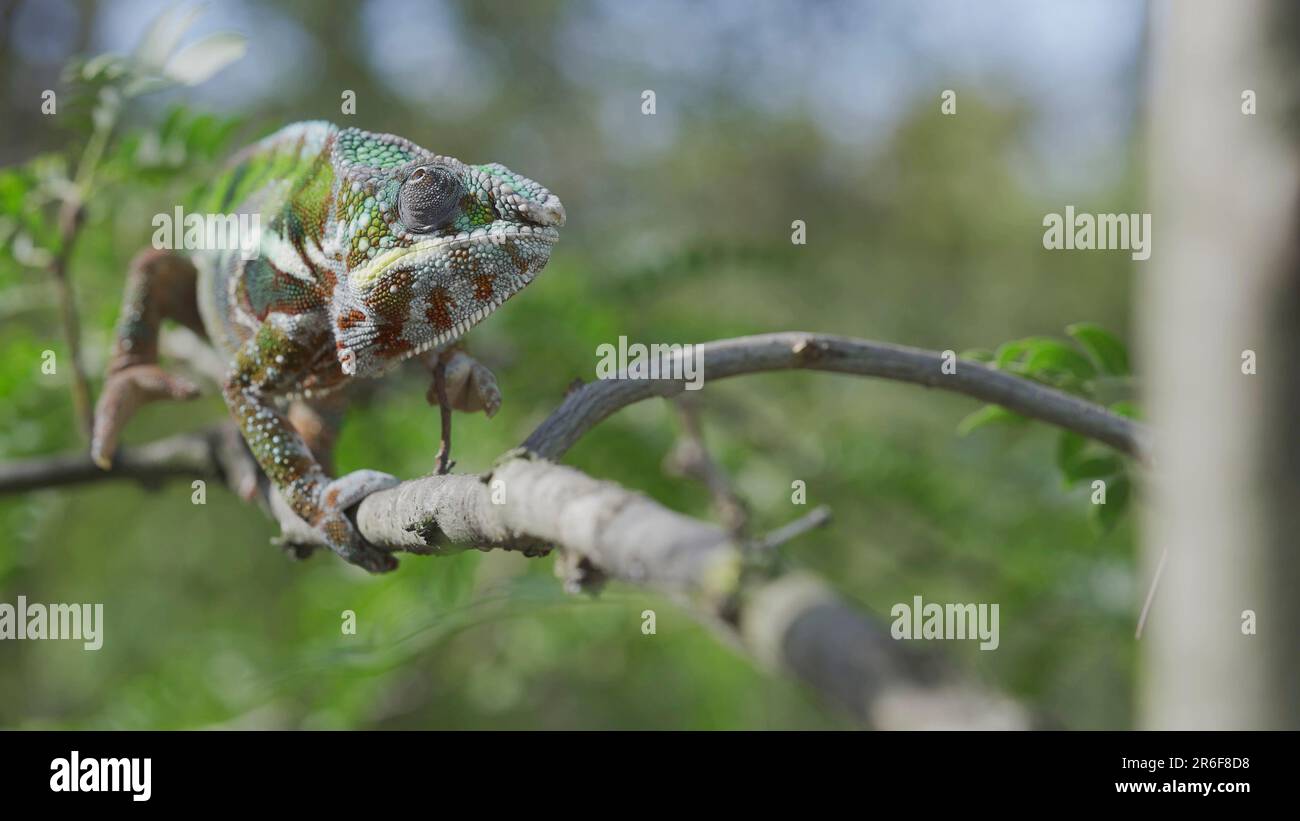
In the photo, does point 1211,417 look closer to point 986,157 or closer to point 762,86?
point 762,86

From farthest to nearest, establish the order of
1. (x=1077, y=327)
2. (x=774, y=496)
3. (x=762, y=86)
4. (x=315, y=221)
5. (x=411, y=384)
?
1. (x=762, y=86)
2. (x=774, y=496)
3. (x=411, y=384)
4. (x=1077, y=327)
5. (x=315, y=221)

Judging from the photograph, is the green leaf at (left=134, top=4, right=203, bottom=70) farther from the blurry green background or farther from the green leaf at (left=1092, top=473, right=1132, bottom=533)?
the green leaf at (left=1092, top=473, right=1132, bottom=533)

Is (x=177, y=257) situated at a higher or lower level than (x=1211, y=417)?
higher

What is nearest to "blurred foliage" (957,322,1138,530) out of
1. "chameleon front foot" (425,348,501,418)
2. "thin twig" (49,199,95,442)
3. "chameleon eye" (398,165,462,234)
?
"chameleon front foot" (425,348,501,418)

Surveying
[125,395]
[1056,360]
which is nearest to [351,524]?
[125,395]

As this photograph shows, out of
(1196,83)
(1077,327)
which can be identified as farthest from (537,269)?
(1077,327)

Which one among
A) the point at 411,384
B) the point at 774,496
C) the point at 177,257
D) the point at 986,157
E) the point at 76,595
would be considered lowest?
the point at 76,595
